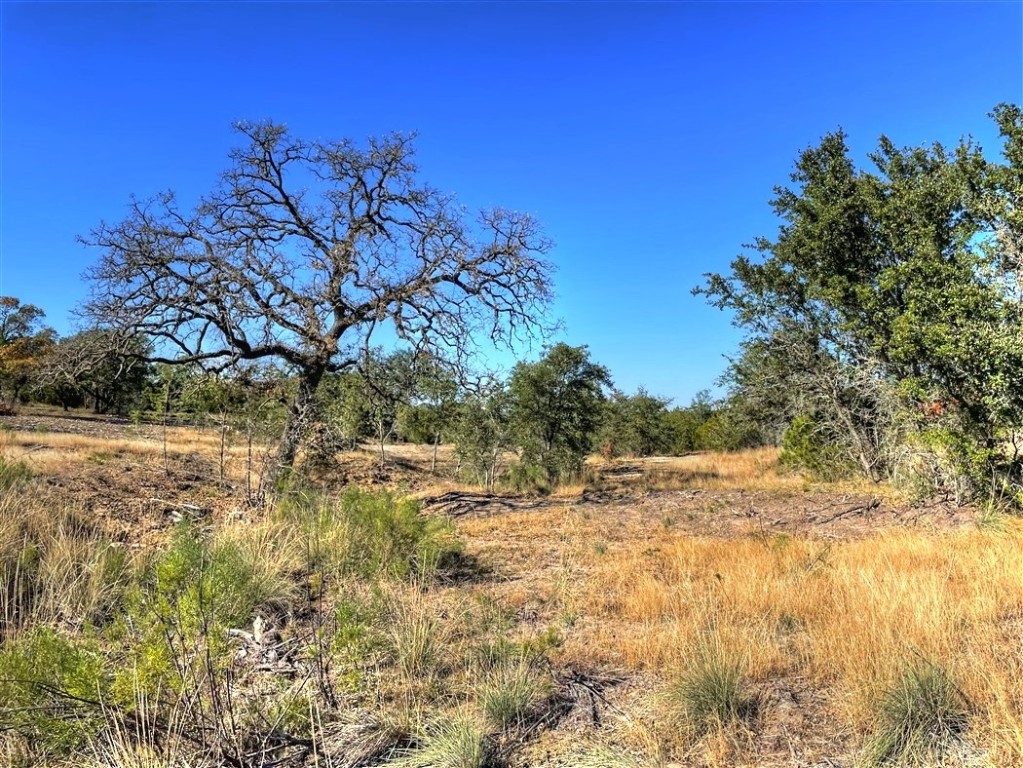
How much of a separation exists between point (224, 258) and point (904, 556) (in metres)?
12.5

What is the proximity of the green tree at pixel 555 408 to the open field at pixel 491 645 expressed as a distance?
10.5 m

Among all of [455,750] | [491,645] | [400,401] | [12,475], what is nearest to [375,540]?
[491,645]

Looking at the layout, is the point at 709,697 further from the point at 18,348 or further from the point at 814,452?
the point at 18,348

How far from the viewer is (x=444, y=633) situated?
15.4ft

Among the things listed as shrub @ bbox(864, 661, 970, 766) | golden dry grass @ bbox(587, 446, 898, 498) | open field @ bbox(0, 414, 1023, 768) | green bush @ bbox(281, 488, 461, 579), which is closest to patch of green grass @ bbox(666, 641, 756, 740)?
open field @ bbox(0, 414, 1023, 768)

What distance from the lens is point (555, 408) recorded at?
19.5 meters

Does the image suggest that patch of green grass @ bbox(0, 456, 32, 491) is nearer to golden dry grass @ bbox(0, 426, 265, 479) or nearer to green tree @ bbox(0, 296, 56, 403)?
golden dry grass @ bbox(0, 426, 265, 479)

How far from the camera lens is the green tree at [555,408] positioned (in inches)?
750

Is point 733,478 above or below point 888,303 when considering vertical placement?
below

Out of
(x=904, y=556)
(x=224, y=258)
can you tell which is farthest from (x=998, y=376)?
(x=224, y=258)

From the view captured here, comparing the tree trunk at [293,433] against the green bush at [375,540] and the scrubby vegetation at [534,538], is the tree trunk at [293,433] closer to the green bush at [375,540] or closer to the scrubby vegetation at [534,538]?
the scrubby vegetation at [534,538]

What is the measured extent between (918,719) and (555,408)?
16456mm

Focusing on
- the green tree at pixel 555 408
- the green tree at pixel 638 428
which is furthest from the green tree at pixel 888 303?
the green tree at pixel 638 428

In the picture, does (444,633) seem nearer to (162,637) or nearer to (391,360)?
(162,637)
